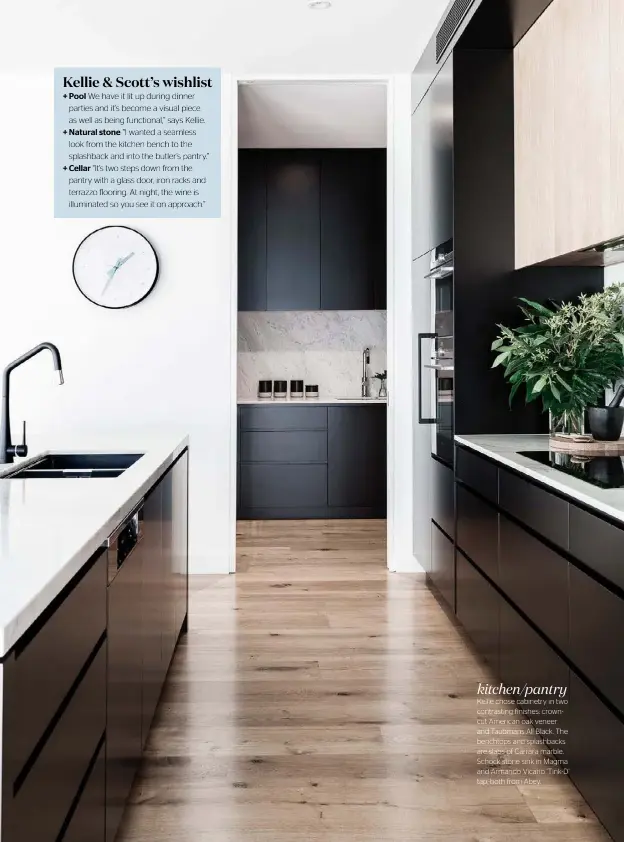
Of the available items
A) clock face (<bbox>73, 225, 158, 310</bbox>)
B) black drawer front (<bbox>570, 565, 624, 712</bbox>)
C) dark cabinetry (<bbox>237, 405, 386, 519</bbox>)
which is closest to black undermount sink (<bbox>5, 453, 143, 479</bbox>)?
black drawer front (<bbox>570, 565, 624, 712</bbox>)

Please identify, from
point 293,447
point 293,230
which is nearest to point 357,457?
point 293,447

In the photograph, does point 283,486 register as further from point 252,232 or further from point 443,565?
point 443,565

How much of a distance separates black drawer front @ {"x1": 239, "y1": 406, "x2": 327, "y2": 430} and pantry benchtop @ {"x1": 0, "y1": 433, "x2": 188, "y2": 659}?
10.7 ft

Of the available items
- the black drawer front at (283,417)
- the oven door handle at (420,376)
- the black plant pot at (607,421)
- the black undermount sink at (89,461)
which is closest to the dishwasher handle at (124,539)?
the black undermount sink at (89,461)

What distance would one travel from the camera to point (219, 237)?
4562 mm

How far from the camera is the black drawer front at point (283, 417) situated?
6.04m

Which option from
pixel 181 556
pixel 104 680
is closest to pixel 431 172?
pixel 181 556

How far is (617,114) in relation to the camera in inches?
Answer: 98.0

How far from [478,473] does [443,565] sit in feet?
2.41

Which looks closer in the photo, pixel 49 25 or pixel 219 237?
pixel 49 25

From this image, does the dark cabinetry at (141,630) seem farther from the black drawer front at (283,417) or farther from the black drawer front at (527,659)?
the black drawer front at (283,417)

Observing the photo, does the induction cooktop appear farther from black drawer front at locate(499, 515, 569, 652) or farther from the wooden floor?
the wooden floor

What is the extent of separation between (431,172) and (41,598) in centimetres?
322

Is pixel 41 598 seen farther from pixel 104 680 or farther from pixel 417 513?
pixel 417 513
